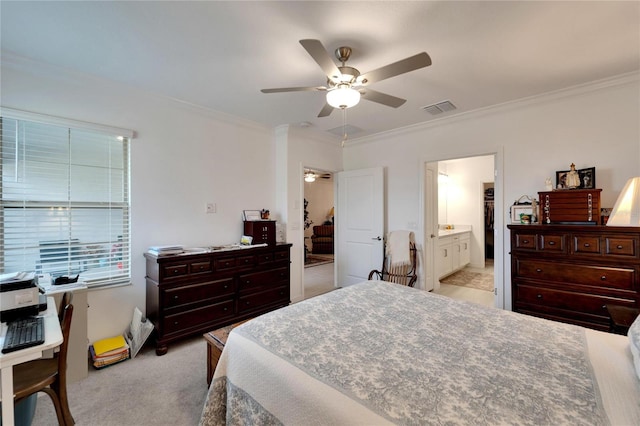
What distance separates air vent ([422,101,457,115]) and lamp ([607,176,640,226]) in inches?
76.5

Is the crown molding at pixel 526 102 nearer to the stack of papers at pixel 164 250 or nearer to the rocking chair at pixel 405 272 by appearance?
the rocking chair at pixel 405 272

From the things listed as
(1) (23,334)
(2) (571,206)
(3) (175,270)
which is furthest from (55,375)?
(2) (571,206)

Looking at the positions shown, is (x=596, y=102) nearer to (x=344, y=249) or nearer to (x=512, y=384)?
(x=512, y=384)

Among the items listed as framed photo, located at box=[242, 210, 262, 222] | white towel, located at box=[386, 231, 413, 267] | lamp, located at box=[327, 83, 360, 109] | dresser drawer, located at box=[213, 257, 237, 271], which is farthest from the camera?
white towel, located at box=[386, 231, 413, 267]

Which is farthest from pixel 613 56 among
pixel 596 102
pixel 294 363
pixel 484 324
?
pixel 294 363

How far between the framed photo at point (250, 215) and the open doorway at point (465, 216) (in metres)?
3.45

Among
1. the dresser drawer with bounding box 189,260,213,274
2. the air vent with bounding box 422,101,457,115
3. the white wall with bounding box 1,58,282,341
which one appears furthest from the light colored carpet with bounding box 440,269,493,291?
the dresser drawer with bounding box 189,260,213,274

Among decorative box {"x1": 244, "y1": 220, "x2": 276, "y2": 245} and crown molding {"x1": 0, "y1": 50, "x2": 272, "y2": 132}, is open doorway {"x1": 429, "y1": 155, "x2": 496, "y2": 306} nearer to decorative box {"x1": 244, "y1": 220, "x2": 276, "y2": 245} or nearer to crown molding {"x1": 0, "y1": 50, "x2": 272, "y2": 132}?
decorative box {"x1": 244, "y1": 220, "x2": 276, "y2": 245}

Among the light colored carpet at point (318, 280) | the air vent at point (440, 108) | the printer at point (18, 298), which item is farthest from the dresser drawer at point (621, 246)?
the printer at point (18, 298)

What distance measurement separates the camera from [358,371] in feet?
3.85

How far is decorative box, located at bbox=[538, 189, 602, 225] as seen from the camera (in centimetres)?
252

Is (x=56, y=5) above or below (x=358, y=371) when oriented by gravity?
above

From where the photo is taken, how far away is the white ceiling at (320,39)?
1.73 metres

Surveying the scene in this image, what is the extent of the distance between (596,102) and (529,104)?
0.55 m
